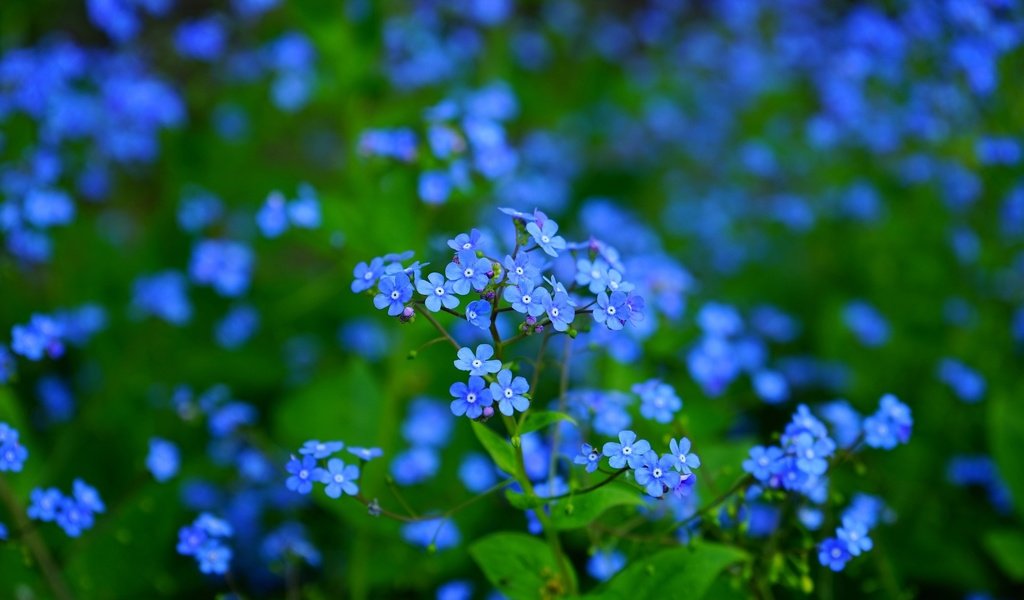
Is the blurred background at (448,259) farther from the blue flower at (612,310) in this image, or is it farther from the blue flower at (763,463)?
the blue flower at (612,310)

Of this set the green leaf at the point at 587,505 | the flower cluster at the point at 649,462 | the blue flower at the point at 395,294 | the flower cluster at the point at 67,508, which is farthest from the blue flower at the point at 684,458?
the flower cluster at the point at 67,508

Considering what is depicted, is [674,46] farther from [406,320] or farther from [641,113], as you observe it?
[406,320]

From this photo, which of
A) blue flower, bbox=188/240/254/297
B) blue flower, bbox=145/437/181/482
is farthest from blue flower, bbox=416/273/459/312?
blue flower, bbox=188/240/254/297

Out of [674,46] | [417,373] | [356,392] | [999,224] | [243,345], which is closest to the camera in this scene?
[356,392]

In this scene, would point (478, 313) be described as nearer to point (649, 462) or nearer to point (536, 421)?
point (536, 421)

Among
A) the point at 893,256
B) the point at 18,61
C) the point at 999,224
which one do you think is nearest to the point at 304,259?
the point at 18,61

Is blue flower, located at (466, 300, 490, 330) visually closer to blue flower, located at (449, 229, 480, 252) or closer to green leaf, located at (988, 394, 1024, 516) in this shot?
blue flower, located at (449, 229, 480, 252)
